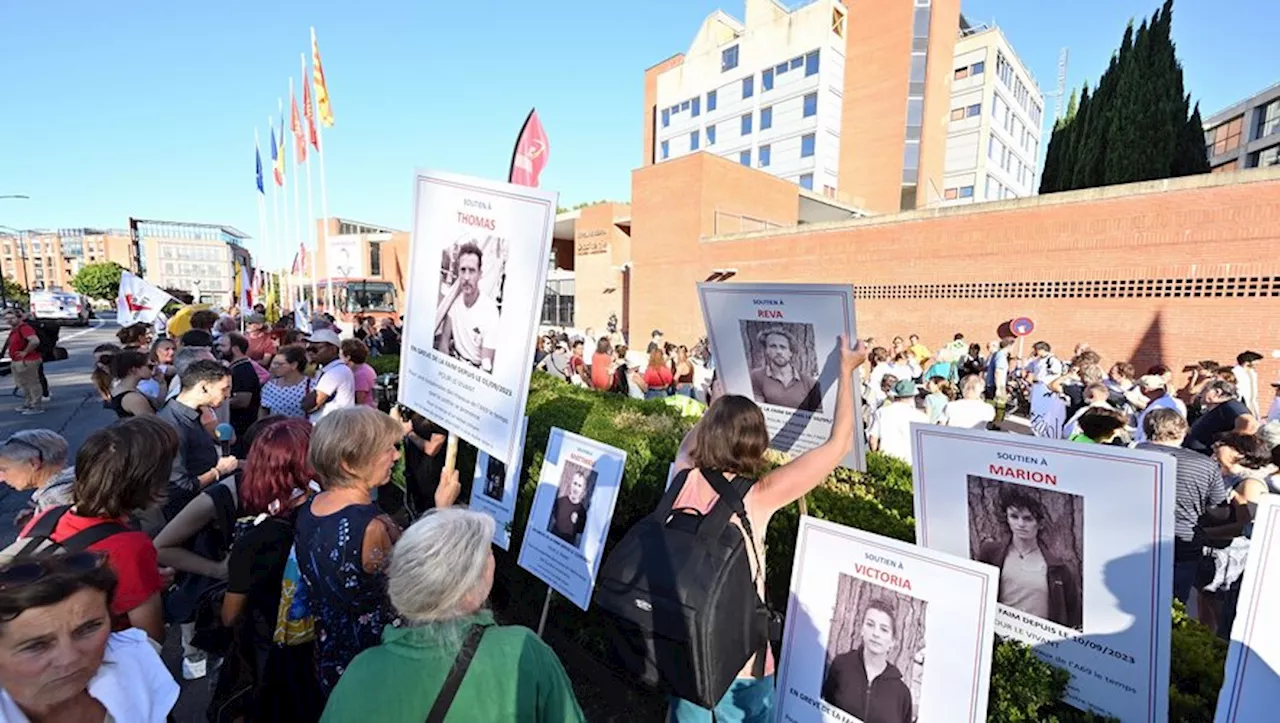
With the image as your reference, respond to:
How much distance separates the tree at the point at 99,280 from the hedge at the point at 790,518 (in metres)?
103

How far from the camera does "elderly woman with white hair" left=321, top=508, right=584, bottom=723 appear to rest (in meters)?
1.34

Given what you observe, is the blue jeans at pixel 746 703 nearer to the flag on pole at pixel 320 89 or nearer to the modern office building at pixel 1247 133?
the flag on pole at pixel 320 89

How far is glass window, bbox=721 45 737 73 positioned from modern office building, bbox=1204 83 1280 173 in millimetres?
42124

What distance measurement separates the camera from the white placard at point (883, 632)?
5.45 ft

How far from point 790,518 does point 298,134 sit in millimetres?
25608

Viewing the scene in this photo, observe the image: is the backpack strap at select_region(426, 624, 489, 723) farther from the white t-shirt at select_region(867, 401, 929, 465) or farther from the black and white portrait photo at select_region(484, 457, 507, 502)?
the white t-shirt at select_region(867, 401, 929, 465)

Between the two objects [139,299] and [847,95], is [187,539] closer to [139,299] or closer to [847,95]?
[139,299]

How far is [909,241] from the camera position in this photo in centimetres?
1922

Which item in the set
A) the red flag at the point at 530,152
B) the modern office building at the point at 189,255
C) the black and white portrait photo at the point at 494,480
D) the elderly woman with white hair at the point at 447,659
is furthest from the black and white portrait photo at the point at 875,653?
the modern office building at the point at 189,255

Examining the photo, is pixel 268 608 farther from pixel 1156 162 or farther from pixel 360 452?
pixel 1156 162

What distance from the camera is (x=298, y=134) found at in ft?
70.9

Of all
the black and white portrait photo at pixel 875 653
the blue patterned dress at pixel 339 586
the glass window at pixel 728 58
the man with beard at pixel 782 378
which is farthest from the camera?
the glass window at pixel 728 58

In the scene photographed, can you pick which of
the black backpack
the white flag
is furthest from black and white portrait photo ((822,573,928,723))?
the white flag

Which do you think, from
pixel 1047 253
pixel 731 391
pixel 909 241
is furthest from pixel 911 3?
pixel 731 391
